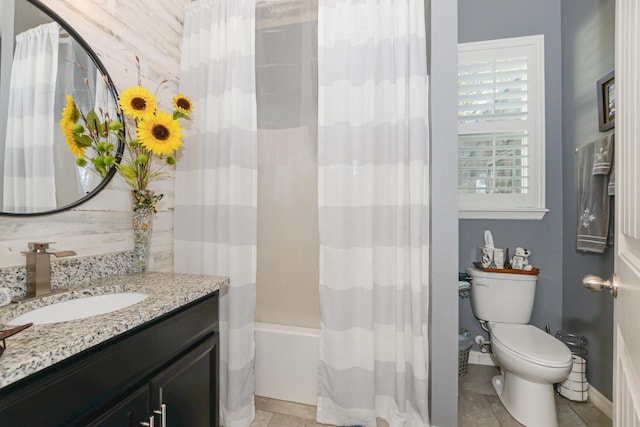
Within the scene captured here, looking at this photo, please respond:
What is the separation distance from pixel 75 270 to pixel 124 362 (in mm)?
603

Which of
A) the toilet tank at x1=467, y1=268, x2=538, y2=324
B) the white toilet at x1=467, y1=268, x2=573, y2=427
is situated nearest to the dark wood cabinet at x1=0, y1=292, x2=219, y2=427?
the white toilet at x1=467, y1=268, x2=573, y2=427

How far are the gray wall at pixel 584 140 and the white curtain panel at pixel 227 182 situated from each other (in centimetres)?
203

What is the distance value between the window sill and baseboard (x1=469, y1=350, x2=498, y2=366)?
106cm

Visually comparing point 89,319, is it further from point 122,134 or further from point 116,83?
point 116,83

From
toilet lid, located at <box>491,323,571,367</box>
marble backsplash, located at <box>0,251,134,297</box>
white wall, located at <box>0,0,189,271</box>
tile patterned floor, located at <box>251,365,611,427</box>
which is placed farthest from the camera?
tile patterned floor, located at <box>251,365,611,427</box>

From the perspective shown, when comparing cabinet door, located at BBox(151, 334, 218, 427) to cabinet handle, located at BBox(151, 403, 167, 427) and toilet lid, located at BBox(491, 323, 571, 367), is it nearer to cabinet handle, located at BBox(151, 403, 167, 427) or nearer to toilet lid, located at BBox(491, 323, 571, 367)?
cabinet handle, located at BBox(151, 403, 167, 427)

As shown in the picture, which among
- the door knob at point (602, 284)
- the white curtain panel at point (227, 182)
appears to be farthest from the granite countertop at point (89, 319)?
the door knob at point (602, 284)

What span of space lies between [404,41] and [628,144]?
1.12 m

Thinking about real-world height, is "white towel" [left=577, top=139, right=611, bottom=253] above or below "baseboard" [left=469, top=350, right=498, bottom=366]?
above

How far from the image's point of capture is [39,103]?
111 centimetres

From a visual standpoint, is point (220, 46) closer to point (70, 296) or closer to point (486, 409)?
point (70, 296)

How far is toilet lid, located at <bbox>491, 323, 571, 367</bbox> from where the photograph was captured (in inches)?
59.9

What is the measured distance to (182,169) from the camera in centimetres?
177

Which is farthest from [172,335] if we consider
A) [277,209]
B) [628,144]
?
[628,144]
